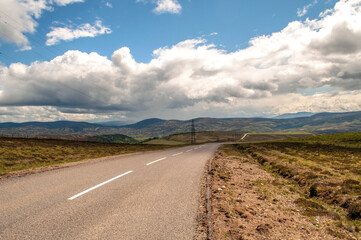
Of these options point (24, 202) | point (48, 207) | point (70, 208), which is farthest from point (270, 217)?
point (24, 202)

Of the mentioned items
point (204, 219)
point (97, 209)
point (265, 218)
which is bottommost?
point (265, 218)

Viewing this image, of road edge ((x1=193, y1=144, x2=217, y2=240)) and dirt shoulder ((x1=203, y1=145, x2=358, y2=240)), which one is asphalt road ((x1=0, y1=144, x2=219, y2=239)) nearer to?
road edge ((x1=193, y1=144, x2=217, y2=240))

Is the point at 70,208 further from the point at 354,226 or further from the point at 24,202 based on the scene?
the point at 354,226


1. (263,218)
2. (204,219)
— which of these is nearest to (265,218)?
(263,218)

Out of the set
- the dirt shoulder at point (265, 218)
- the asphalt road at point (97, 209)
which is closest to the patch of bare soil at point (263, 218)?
the dirt shoulder at point (265, 218)

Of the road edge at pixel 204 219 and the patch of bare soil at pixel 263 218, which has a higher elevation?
the road edge at pixel 204 219

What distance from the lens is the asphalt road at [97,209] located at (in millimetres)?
4738

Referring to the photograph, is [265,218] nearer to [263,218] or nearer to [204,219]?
[263,218]

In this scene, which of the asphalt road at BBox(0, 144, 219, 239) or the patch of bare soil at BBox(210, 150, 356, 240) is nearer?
the asphalt road at BBox(0, 144, 219, 239)

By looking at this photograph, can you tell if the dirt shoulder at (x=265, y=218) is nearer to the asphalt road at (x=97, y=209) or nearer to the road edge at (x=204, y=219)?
the road edge at (x=204, y=219)

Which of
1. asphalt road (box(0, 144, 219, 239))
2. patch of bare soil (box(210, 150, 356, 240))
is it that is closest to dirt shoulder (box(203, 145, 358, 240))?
patch of bare soil (box(210, 150, 356, 240))

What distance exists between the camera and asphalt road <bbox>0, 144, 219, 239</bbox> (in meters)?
4.74

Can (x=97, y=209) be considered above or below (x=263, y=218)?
above

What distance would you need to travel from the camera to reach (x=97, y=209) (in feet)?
20.3
